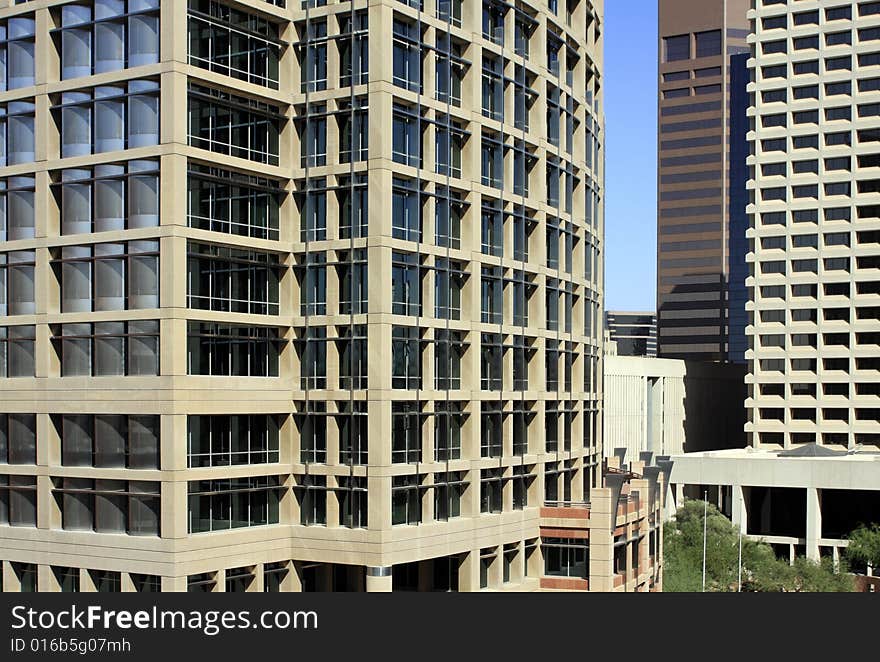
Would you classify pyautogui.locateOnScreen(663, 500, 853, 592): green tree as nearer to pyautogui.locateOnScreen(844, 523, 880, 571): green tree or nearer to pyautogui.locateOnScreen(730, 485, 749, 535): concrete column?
pyautogui.locateOnScreen(844, 523, 880, 571): green tree

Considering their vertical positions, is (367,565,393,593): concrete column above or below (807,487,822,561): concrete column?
above

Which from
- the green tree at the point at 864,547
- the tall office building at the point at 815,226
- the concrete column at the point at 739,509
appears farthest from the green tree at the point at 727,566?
the tall office building at the point at 815,226

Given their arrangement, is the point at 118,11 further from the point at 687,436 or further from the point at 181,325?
the point at 687,436

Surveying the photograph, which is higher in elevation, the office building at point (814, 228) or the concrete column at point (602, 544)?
the office building at point (814, 228)

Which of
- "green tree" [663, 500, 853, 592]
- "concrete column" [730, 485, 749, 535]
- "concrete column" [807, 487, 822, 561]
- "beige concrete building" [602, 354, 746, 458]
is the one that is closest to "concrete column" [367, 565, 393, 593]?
"green tree" [663, 500, 853, 592]

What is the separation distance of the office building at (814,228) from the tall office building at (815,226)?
0.35 feet

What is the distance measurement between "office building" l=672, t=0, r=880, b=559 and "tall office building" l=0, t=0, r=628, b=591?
211 ft

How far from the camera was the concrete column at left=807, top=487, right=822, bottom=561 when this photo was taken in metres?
108

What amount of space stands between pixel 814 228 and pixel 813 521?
34680 mm

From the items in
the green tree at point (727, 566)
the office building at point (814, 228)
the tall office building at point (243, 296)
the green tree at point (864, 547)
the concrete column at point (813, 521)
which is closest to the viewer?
the tall office building at point (243, 296)

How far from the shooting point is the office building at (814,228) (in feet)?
413

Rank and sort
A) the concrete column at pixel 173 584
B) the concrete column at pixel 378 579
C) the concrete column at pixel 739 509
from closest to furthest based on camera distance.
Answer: the concrete column at pixel 173 584 < the concrete column at pixel 378 579 < the concrete column at pixel 739 509

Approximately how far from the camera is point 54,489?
198 ft

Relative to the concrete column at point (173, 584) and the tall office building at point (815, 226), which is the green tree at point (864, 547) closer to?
the tall office building at point (815, 226)
